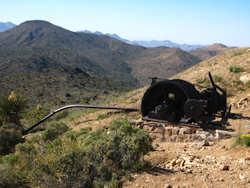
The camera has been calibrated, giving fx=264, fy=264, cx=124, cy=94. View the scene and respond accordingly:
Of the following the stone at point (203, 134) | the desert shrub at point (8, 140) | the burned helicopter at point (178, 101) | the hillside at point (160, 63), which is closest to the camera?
the stone at point (203, 134)

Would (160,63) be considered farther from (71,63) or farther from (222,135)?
(222,135)

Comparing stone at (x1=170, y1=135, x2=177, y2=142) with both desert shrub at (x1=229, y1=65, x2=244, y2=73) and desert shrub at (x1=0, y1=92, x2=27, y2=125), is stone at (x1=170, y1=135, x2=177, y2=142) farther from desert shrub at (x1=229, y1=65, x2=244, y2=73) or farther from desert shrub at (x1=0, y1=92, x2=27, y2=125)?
desert shrub at (x1=0, y1=92, x2=27, y2=125)

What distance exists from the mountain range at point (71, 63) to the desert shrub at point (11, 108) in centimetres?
1489

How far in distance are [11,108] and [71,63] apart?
201 ft

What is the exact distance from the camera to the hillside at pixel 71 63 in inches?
1752

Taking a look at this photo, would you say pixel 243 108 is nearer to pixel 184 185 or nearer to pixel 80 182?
pixel 184 185

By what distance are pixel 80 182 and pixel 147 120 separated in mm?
4969

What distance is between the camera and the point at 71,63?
267ft

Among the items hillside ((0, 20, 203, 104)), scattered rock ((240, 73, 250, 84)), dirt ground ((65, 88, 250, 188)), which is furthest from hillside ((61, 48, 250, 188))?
hillside ((0, 20, 203, 104))

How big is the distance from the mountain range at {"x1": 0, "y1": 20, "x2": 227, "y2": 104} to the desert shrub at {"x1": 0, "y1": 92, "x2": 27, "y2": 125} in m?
14.9

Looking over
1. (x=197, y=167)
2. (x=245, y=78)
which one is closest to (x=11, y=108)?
(x=245, y=78)

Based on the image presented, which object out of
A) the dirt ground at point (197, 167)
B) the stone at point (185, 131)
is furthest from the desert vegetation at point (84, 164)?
the stone at point (185, 131)

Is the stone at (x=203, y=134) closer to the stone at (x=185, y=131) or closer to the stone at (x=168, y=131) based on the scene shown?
the stone at (x=185, y=131)

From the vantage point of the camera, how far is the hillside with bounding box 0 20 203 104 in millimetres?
44500
